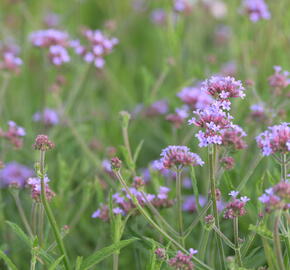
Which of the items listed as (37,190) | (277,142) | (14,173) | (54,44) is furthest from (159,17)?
(277,142)

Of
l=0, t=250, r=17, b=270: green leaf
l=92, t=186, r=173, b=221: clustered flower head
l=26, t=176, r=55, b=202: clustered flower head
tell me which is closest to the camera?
l=0, t=250, r=17, b=270: green leaf

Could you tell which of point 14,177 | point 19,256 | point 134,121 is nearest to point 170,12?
point 134,121

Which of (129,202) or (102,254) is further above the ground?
(129,202)

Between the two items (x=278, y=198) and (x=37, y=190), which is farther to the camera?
(x=37, y=190)

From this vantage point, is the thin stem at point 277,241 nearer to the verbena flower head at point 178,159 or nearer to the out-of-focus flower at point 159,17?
the verbena flower head at point 178,159

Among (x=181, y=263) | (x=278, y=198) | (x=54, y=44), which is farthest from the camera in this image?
(x=54, y=44)

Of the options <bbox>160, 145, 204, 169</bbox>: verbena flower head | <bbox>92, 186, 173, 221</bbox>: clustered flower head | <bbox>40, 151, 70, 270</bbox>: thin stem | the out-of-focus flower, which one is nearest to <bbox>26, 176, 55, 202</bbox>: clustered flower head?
<bbox>40, 151, 70, 270</bbox>: thin stem

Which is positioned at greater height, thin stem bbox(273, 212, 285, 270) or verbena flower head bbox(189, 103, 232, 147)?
verbena flower head bbox(189, 103, 232, 147)

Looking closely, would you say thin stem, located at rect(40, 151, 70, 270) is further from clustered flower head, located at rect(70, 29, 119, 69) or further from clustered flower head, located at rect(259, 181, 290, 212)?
clustered flower head, located at rect(70, 29, 119, 69)

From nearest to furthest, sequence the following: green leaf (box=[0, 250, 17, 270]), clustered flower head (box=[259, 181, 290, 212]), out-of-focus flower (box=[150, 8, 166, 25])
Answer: clustered flower head (box=[259, 181, 290, 212]) < green leaf (box=[0, 250, 17, 270]) < out-of-focus flower (box=[150, 8, 166, 25])

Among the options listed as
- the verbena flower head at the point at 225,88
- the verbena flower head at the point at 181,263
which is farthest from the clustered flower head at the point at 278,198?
Answer: the verbena flower head at the point at 225,88

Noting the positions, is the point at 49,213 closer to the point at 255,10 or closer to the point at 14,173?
the point at 14,173
